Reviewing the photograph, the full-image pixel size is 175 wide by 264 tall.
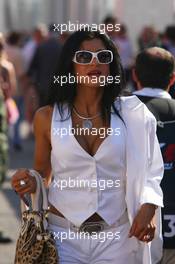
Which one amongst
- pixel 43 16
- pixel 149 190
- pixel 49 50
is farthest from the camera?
pixel 43 16

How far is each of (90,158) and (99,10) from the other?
19651 mm

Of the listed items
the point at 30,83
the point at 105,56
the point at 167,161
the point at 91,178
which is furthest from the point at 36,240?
the point at 30,83

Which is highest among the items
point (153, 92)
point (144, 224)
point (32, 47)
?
point (153, 92)

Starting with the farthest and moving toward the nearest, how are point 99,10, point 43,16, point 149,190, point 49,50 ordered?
point 43,16
point 99,10
point 49,50
point 149,190

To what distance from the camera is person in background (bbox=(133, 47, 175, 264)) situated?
453 centimetres

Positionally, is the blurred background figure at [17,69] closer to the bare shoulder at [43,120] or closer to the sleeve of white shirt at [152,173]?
the bare shoulder at [43,120]

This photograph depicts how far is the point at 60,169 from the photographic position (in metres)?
3.94

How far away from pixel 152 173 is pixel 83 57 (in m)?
0.57

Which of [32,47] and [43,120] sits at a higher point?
[43,120]

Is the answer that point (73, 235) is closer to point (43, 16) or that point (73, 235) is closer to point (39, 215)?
point (39, 215)

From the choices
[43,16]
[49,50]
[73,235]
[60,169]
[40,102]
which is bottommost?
[43,16]

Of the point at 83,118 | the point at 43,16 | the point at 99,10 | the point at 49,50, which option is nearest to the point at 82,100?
the point at 83,118

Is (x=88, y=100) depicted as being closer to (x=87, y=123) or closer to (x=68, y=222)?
(x=87, y=123)

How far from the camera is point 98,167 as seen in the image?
12.7 feet
